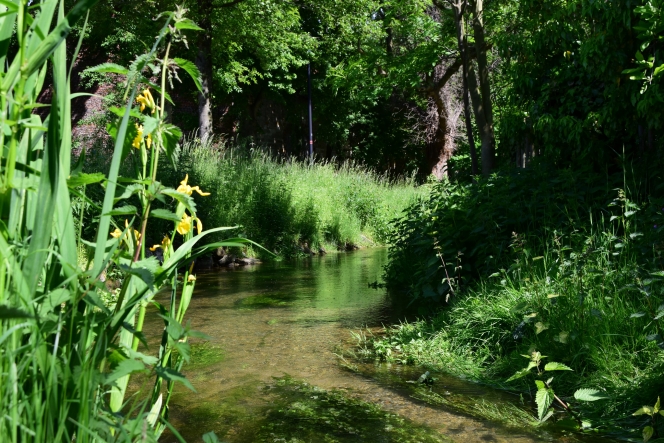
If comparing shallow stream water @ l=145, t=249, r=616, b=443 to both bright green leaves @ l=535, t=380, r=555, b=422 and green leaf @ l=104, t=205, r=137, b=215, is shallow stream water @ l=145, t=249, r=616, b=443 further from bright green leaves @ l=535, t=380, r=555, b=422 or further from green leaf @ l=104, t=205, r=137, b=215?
green leaf @ l=104, t=205, r=137, b=215

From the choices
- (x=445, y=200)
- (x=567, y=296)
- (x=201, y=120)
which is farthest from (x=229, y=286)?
(x=201, y=120)

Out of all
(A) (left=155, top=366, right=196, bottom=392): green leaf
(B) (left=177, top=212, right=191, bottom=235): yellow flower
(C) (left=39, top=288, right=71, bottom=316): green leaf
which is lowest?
(A) (left=155, top=366, right=196, bottom=392): green leaf

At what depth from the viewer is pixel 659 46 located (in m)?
5.15

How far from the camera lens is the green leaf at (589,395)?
3297 mm

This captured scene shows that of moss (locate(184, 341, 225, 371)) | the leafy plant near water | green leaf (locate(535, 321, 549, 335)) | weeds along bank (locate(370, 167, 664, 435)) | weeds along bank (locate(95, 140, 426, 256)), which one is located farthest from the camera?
weeds along bank (locate(95, 140, 426, 256))

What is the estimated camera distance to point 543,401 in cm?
325

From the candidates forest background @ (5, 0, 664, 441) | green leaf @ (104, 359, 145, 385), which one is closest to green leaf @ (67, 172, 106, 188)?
forest background @ (5, 0, 664, 441)

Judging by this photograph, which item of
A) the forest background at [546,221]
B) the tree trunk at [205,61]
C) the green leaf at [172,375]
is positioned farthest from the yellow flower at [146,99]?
the tree trunk at [205,61]

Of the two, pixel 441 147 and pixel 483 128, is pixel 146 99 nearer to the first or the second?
pixel 483 128

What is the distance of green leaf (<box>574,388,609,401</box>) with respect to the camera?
3.30 metres

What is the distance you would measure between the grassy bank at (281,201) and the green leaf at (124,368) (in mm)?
10187

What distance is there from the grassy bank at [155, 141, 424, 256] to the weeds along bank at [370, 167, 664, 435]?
6487 millimetres

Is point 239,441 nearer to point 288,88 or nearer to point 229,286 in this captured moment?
point 229,286

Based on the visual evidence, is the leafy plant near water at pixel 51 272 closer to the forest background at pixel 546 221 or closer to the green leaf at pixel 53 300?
the green leaf at pixel 53 300
